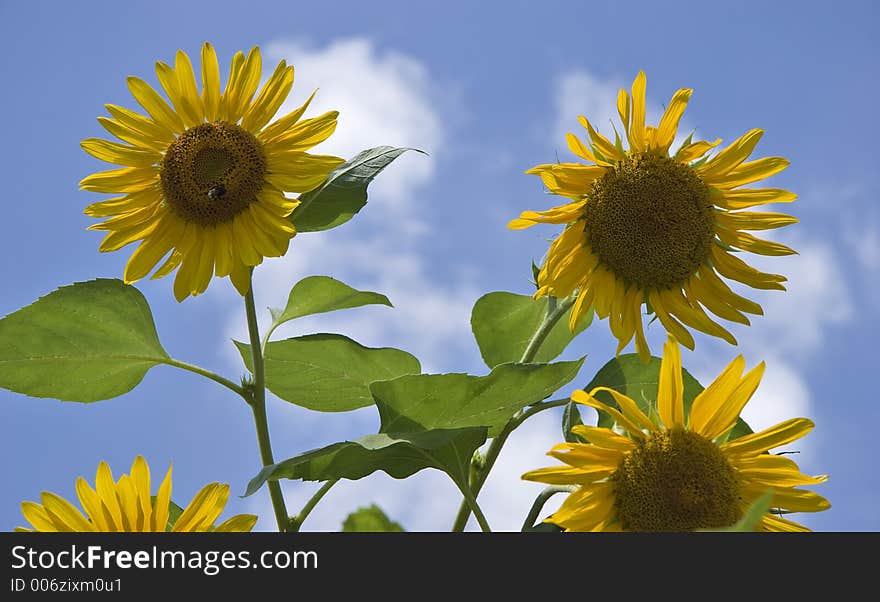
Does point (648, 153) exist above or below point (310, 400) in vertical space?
above

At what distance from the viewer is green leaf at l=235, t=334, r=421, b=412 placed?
6.28ft

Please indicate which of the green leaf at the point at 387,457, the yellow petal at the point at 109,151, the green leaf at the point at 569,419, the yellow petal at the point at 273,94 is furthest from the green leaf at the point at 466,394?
the yellow petal at the point at 109,151

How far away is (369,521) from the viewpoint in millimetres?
2199

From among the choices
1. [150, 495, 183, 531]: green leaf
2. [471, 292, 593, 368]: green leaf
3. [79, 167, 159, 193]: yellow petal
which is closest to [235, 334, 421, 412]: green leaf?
[471, 292, 593, 368]: green leaf

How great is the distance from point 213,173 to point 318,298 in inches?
14.0

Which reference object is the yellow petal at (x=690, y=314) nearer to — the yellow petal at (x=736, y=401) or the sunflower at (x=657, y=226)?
the sunflower at (x=657, y=226)

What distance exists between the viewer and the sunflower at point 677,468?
156 cm

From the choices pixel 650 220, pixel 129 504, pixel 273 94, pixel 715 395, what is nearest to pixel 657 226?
pixel 650 220

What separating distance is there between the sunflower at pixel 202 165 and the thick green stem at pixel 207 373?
162mm

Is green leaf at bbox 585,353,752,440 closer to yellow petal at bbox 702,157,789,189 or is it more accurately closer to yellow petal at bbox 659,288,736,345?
yellow petal at bbox 659,288,736,345
